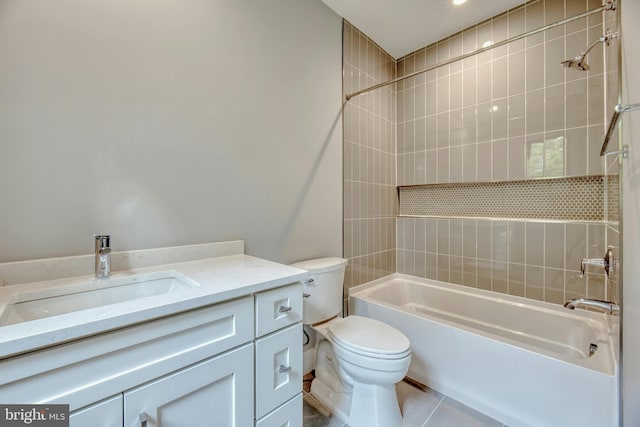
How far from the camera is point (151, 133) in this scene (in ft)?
3.68

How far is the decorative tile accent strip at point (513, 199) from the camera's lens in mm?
1712

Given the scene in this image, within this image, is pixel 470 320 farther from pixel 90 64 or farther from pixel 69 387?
pixel 90 64

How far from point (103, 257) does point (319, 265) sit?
40.0 inches

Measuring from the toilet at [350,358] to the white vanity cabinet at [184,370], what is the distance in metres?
0.39

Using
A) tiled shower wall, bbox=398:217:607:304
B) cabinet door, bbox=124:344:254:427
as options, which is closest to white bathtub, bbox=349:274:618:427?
tiled shower wall, bbox=398:217:607:304

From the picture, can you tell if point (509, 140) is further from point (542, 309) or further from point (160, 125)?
point (160, 125)

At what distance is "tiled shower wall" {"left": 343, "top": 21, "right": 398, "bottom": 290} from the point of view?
2066 mm

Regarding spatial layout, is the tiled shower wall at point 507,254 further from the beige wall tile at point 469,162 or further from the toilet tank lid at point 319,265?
the toilet tank lid at point 319,265

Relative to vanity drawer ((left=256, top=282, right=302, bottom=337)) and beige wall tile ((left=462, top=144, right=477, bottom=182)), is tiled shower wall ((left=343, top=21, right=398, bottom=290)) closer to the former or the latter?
beige wall tile ((left=462, top=144, right=477, bottom=182))

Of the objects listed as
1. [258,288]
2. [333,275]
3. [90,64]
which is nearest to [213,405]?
[258,288]

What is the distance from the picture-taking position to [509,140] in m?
1.96

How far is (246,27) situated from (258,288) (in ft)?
4.54

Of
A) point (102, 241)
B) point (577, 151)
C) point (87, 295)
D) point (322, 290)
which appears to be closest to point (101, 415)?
point (87, 295)

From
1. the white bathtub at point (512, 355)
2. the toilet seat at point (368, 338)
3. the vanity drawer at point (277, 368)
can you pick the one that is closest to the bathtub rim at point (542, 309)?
the white bathtub at point (512, 355)
